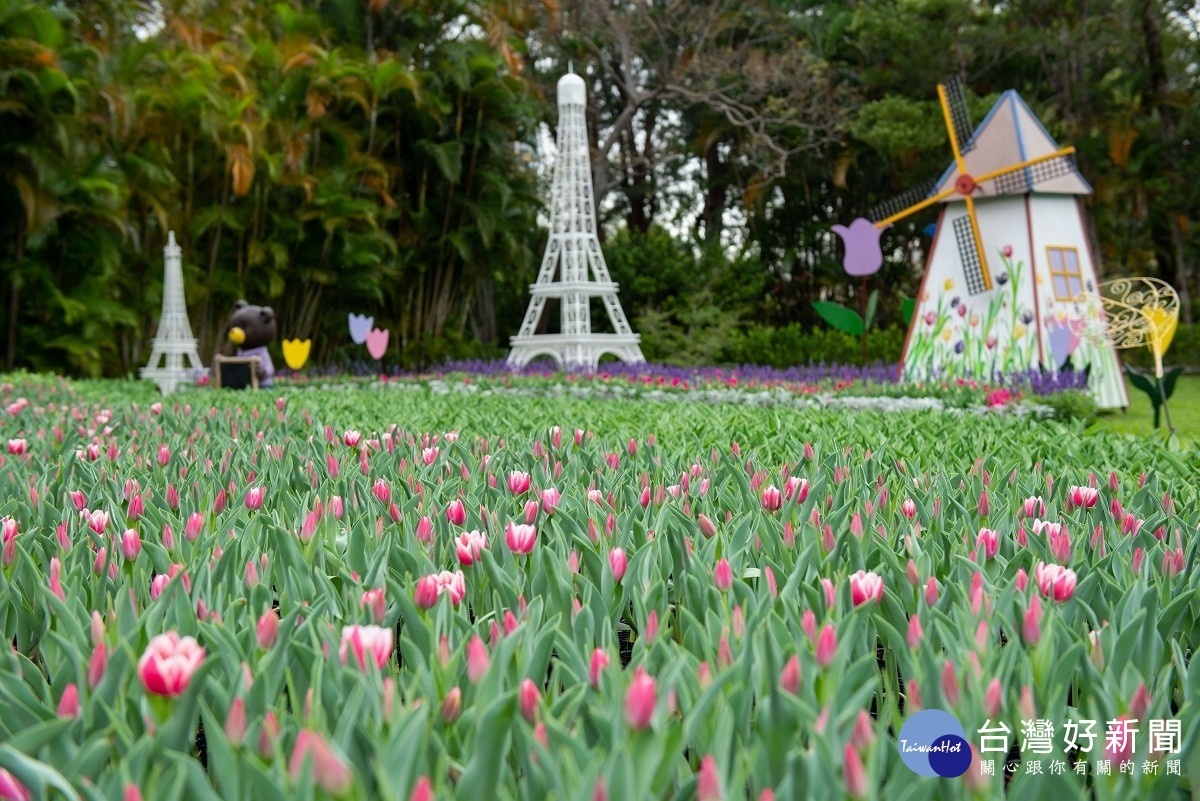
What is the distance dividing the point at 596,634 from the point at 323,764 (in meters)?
0.85

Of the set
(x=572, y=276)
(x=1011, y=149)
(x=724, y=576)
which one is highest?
(x=1011, y=149)

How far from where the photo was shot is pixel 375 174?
2155 centimetres

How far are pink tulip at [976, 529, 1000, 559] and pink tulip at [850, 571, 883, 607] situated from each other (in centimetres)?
42

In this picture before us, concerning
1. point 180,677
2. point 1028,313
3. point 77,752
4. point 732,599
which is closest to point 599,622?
point 732,599

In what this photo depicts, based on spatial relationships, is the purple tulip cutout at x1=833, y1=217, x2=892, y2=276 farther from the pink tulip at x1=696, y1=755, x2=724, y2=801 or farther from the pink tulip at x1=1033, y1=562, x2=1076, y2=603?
the pink tulip at x1=696, y1=755, x2=724, y2=801

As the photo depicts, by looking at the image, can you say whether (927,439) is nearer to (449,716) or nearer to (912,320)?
(449,716)

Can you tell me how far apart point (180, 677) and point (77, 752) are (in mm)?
146

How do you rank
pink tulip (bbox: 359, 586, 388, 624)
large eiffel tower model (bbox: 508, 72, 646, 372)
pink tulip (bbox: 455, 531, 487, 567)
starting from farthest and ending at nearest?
large eiffel tower model (bbox: 508, 72, 646, 372)
pink tulip (bbox: 455, 531, 487, 567)
pink tulip (bbox: 359, 586, 388, 624)

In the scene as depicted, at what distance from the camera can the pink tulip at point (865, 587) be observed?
1765 mm

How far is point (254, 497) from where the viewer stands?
2822 mm

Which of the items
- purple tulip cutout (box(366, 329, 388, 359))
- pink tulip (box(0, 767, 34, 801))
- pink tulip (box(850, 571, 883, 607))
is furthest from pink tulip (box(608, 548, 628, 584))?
purple tulip cutout (box(366, 329, 388, 359))

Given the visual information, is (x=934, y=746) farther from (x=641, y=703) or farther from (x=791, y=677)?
(x=641, y=703)

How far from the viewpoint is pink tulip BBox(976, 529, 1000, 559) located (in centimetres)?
210

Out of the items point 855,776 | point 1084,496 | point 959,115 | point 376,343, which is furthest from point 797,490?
point 959,115
